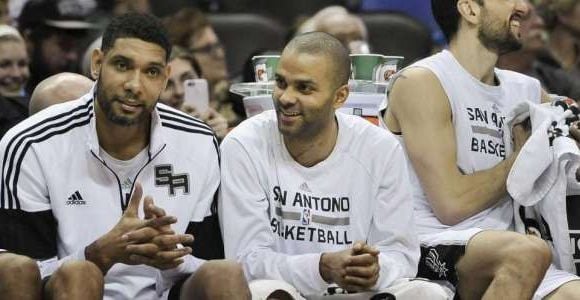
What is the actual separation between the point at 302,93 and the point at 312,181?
318mm

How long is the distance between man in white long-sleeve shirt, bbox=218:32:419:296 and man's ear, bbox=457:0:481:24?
0.74 meters

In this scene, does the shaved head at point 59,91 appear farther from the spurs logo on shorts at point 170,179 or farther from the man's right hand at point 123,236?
the man's right hand at point 123,236

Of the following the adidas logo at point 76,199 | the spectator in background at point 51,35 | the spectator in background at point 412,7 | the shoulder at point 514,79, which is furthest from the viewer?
the spectator in background at point 412,7

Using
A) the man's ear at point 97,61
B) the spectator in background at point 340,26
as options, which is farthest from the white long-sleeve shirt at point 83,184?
the spectator in background at point 340,26

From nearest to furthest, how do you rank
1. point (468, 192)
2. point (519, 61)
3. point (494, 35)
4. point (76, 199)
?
point (76, 199), point (468, 192), point (494, 35), point (519, 61)

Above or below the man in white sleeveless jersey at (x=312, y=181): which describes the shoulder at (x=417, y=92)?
above

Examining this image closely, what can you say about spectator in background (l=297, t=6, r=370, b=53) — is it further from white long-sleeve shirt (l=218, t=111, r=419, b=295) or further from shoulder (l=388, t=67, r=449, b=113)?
white long-sleeve shirt (l=218, t=111, r=419, b=295)

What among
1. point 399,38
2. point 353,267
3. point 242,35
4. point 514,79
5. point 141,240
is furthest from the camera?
point 399,38

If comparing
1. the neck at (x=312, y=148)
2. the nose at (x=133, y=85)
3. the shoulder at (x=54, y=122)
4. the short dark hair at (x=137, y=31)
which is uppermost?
the short dark hair at (x=137, y=31)

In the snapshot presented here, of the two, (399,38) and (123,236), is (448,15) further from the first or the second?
(399,38)

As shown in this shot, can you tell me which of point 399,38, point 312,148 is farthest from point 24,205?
point 399,38

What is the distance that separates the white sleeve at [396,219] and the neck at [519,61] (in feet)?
11.8

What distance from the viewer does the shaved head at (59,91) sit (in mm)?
5859

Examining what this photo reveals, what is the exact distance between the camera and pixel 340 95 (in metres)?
5.20
